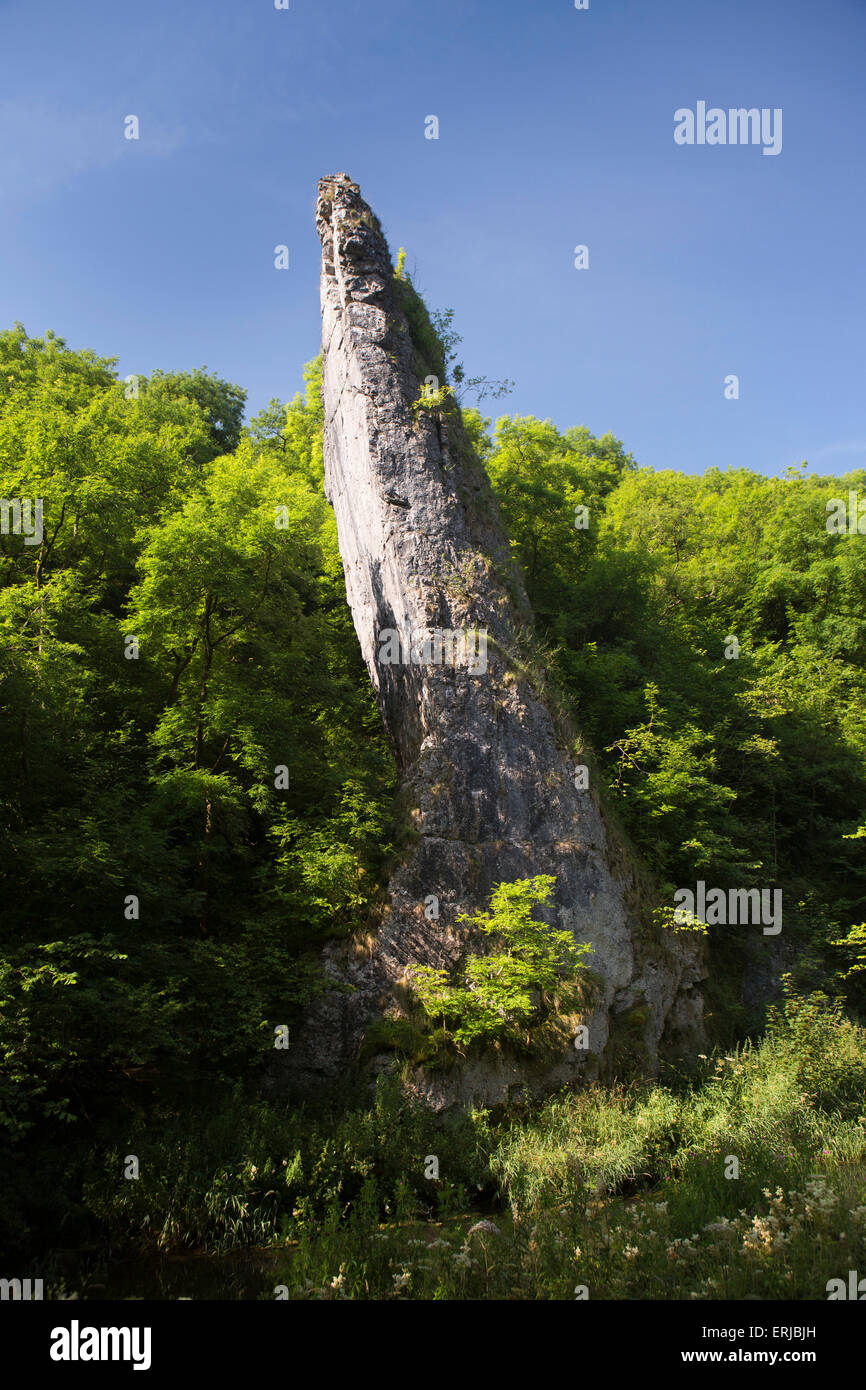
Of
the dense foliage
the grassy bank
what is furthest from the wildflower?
the dense foliage

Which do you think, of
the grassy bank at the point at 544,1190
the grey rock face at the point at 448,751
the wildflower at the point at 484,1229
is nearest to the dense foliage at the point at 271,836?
the grassy bank at the point at 544,1190

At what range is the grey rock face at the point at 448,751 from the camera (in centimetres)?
1103

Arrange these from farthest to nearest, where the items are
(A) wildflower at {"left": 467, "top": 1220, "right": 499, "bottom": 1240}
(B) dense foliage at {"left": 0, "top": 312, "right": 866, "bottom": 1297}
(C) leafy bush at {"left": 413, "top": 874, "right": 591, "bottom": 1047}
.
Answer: (C) leafy bush at {"left": 413, "top": 874, "right": 591, "bottom": 1047}, (B) dense foliage at {"left": 0, "top": 312, "right": 866, "bottom": 1297}, (A) wildflower at {"left": 467, "top": 1220, "right": 499, "bottom": 1240}

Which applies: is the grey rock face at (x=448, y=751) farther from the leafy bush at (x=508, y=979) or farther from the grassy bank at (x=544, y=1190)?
the grassy bank at (x=544, y=1190)

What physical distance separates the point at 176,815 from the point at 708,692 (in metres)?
13.0

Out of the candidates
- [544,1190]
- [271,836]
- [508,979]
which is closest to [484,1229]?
[544,1190]

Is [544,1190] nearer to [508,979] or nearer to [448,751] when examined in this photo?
[508,979]

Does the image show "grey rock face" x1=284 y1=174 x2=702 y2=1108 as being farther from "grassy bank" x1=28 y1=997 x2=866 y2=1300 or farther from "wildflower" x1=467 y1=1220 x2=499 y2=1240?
"wildflower" x1=467 y1=1220 x2=499 y2=1240

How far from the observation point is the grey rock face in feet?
36.2

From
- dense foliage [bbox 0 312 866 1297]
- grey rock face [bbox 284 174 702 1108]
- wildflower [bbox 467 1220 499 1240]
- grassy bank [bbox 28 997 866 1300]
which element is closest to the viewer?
grassy bank [bbox 28 997 866 1300]

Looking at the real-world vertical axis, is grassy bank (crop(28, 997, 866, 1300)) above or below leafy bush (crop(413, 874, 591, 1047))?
below

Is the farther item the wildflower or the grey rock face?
the grey rock face

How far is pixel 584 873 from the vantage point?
11.9 meters
